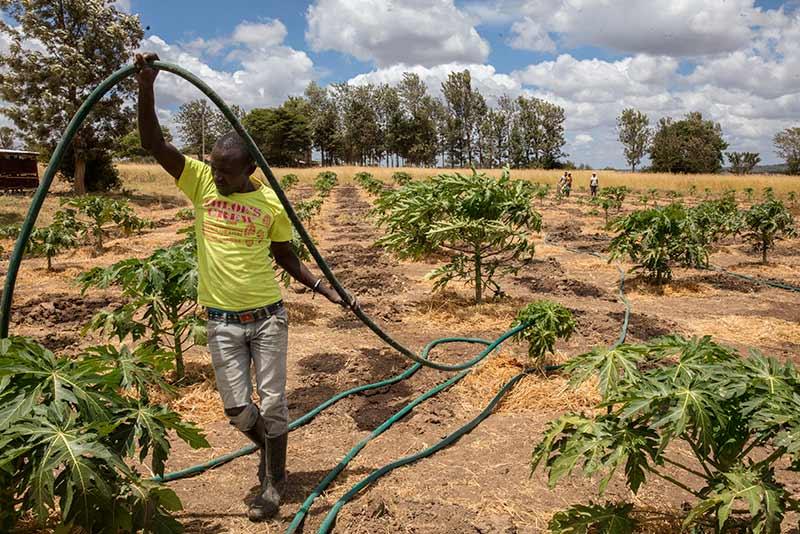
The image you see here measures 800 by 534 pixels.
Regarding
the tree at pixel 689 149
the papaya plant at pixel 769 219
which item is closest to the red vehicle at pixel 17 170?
the papaya plant at pixel 769 219

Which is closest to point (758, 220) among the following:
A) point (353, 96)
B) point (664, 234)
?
point (664, 234)

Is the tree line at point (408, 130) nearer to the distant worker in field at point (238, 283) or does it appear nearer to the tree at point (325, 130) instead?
the tree at point (325, 130)

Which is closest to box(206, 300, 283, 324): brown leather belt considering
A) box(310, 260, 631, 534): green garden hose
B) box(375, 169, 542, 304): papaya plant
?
box(310, 260, 631, 534): green garden hose

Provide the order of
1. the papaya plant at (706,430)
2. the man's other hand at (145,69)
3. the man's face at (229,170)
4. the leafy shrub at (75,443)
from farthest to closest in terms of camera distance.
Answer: the man's face at (229,170), the man's other hand at (145,69), the papaya plant at (706,430), the leafy shrub at (75,443)

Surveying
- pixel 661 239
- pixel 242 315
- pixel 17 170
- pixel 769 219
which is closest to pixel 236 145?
pixel 242 315

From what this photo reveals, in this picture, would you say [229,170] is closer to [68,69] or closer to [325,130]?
[68,69]

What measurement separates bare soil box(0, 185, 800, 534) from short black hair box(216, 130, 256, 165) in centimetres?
221

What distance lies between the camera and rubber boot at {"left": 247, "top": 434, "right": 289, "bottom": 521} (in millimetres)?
3275

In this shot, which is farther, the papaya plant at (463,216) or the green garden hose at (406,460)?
the papaya plant at (463,216)

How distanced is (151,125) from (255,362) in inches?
58.1

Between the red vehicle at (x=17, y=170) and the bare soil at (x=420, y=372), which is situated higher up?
the red vehicle at (x=17, y=170)

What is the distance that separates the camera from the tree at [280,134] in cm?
7375

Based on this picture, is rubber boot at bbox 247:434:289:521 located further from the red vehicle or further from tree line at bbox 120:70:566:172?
tree line at bbox 120:70:566:172

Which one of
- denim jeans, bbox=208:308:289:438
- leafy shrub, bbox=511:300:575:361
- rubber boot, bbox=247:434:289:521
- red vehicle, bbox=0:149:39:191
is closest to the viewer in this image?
denim jeans, bbox=208:308:289:438
